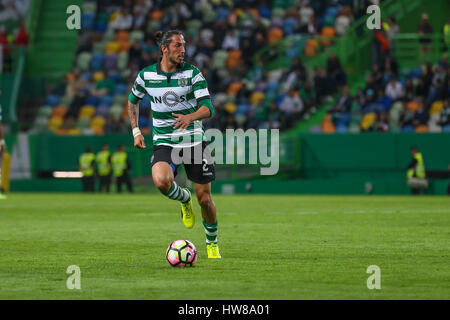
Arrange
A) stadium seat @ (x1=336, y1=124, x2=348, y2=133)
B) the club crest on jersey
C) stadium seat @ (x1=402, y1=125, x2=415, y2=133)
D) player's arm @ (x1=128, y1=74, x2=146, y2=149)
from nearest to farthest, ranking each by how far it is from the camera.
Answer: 1. the club crest on jersey
2. player's arm @ (x1=128, y1=74, x2=146, y2=149)
3. stadium seat @ (x1=402, y1=125, x2=415, y2=133)
4. stadium seat @ (x1=336, y1=124, x2=348, y2=133)

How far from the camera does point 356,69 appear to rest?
32.4m

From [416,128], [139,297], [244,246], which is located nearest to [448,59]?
[416,128]

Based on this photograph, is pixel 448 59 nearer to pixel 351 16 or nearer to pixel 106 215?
pixel 351 16

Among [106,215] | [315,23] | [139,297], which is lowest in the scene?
[106,215]

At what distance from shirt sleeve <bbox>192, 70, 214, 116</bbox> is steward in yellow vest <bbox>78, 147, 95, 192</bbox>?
71.7 ft

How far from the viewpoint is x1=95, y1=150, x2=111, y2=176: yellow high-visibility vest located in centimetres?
3203

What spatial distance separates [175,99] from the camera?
10.5m

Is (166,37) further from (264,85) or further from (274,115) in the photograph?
(264,85)

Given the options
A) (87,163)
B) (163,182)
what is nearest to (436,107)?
(87,163)

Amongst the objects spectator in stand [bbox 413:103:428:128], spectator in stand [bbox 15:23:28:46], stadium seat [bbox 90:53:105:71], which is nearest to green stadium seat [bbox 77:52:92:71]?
stadium seat [bbox 90:53:105:71]

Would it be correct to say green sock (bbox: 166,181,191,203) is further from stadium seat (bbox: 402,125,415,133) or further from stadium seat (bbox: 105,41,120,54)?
stadium seat (bbox: 105,41,120,54)

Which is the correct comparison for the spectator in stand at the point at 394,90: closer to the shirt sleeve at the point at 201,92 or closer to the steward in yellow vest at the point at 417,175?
the steward in yellow vest at the point at 417,175
